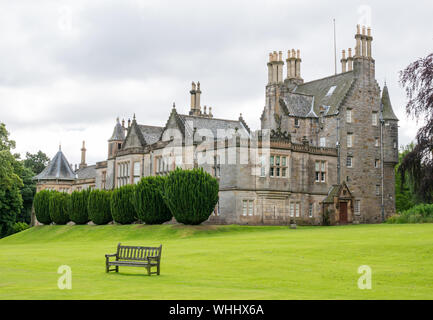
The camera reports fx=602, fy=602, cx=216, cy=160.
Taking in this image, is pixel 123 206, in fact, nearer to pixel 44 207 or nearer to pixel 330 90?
pixel 44 207

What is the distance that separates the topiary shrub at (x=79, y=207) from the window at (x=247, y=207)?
706 inches

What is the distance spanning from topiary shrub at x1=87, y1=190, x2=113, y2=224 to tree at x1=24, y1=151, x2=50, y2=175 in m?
50.8

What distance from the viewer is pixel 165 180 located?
48.1 m

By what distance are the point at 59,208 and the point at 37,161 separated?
151 ft

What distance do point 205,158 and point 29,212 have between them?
44.5m

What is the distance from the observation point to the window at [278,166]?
5238cm

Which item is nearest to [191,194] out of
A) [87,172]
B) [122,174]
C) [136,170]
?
[136,170]

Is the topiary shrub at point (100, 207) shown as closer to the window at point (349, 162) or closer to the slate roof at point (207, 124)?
the slate roof at point (207, 124)

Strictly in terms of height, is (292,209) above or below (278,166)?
below

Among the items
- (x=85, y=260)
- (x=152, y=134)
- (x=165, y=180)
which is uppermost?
(x=152, y=134)

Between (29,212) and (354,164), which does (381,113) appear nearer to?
(354,164)

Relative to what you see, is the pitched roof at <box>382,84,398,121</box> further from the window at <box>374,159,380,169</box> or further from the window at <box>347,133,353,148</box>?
the window at <box>347,133,353,148</box>

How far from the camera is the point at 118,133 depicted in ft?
242
